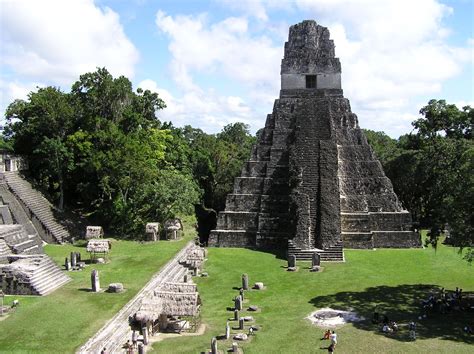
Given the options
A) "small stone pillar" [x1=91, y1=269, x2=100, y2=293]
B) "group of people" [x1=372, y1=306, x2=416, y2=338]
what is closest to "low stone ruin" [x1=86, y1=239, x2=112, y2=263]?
"small stone pillar" [x1=91, y1=269, x2=100, y2=293]

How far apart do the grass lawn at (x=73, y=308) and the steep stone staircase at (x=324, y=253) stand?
25.2 ft

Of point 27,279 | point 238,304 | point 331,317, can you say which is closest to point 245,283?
point 238,304

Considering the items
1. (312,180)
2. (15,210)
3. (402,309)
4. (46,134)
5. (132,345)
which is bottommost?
(132,345)

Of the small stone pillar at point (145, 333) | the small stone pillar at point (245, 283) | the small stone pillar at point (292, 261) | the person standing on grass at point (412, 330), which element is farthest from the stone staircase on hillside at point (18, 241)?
the person standing on grass at point (412, 330)

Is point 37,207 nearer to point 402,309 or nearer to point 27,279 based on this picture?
point 27,279

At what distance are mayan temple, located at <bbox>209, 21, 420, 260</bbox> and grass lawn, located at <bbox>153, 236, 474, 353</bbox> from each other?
1.66m

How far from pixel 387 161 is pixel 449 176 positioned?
75.3 ft

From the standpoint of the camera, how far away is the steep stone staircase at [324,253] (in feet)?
101

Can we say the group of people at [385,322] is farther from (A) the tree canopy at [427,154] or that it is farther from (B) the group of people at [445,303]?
(A) the tree canopy at [427,154]

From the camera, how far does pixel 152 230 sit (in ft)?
114

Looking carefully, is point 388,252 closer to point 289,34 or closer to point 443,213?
point 443,213

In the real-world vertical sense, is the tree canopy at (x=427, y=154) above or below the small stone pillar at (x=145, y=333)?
above

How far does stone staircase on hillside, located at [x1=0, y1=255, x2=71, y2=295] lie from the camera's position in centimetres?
2219

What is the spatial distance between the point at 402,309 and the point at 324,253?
32.5 ft
